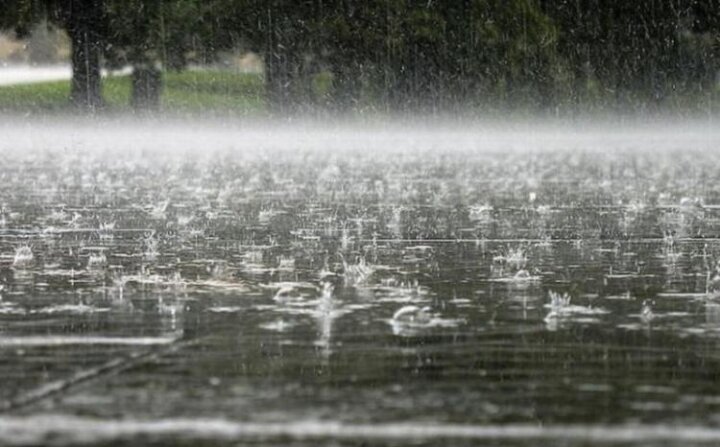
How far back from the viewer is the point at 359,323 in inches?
297

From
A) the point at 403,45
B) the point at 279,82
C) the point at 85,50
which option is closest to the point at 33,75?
the point at 85,50

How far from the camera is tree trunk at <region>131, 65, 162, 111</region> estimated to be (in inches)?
2180

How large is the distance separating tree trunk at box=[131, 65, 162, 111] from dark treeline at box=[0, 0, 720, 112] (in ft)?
0.14

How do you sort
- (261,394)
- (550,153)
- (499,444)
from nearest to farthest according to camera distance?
1. (499,444)
2. (261,394)
3. (550,153)

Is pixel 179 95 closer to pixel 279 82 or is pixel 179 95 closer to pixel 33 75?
pixel 279 82

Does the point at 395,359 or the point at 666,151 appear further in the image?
the point at 666,151

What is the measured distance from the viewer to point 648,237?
500 inches

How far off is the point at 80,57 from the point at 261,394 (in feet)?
166

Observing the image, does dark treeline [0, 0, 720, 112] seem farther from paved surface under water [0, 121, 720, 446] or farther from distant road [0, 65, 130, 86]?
paved surface under water [0, 121, 720, 446]

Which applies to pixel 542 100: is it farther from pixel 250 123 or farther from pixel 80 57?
pixel 80 57

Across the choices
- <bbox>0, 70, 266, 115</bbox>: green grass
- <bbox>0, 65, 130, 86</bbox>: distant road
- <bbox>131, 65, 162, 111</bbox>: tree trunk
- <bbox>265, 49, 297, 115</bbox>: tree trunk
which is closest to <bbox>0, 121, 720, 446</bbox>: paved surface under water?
<bbox>265, 49, 297, 115</bbox>: tree trunk

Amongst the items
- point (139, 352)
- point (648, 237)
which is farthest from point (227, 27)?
point (139, 352)

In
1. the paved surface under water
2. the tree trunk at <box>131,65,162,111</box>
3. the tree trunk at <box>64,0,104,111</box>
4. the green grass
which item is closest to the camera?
the paved surface under water

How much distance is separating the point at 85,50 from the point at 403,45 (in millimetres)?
9614
